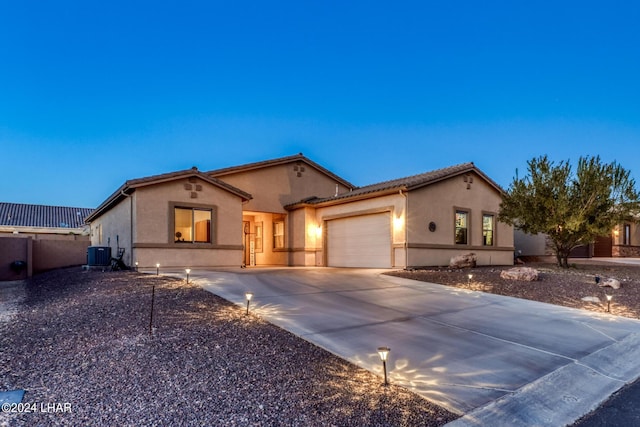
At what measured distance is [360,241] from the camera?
1659 centimetres

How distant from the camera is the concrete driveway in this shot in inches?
157

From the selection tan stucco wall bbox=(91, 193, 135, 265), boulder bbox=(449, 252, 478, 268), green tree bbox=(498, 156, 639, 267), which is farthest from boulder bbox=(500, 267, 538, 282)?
tan stucco wall bbox=(91, 193, 135, 265)

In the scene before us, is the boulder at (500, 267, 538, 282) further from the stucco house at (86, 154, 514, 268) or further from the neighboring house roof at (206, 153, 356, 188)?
the neighboring house roof at (206, 153, 356, 188)

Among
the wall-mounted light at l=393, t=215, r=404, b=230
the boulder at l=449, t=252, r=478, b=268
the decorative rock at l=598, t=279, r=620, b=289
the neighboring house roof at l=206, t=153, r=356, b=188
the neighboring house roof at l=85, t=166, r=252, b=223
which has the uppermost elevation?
the neighboring house roof at l=206, t=153, r=356, b=188

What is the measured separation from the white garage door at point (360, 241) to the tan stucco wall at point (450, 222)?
4.05 ft

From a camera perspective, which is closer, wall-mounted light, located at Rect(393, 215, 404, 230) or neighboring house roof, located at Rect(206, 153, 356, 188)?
wall-mounted light, located at Rect(393, 215, 404, 230)

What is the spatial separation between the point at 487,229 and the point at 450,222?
2.98m

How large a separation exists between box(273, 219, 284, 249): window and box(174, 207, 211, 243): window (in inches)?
204

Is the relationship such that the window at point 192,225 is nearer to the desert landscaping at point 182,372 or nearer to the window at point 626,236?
the desert landscaping at point 182,372

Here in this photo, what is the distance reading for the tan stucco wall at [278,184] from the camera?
61.3ft

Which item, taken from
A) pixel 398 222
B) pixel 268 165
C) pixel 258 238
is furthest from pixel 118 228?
pixel 398 222

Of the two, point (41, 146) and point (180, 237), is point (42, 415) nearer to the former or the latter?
point (180, 237)

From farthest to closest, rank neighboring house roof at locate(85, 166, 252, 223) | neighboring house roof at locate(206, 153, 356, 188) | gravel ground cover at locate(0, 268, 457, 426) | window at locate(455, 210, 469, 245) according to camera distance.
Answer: neighboring house roof at locate(206, 153, 356, 188) < window at locate(455, 210, 469, 245) < neighboring house roof at locate(85, 166, 252, 223) < gravel ground cover at locate(0, 268, 457, 426)

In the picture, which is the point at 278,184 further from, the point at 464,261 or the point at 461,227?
the point at 464,261
